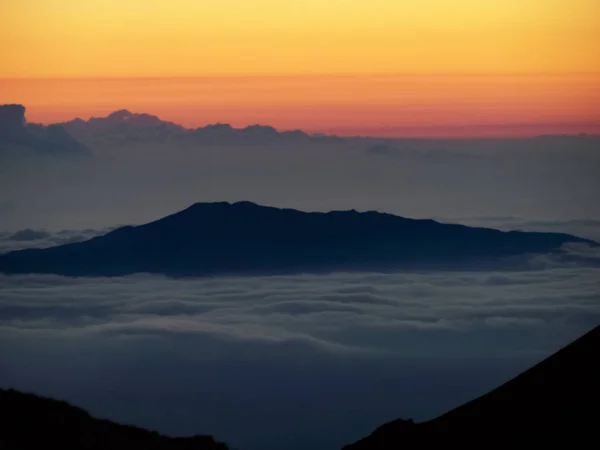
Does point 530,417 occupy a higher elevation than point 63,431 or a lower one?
higher

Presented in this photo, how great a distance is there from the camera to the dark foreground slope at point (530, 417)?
32.6 meters

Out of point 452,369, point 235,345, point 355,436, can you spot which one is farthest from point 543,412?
point 235,345

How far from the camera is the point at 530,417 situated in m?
34.5

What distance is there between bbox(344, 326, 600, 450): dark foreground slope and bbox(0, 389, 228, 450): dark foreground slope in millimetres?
7712

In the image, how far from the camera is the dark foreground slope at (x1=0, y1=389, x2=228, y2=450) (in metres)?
33.1

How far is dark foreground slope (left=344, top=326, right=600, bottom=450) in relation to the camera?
1284 inches

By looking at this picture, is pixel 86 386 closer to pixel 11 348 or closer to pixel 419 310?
pixel 11 348

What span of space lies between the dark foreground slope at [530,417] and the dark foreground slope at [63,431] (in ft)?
25.3

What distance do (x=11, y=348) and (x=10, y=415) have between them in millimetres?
138980

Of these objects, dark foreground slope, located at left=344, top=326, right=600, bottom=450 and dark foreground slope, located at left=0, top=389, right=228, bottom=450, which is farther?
dark foreground slope, located at left=0, top=389, right=228, bottom=450

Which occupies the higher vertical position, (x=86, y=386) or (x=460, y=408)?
(x=460, y=408)

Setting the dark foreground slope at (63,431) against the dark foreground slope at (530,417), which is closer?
the dark foreground slope at (530,417)

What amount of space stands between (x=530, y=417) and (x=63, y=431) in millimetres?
18370

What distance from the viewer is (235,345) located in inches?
6806
